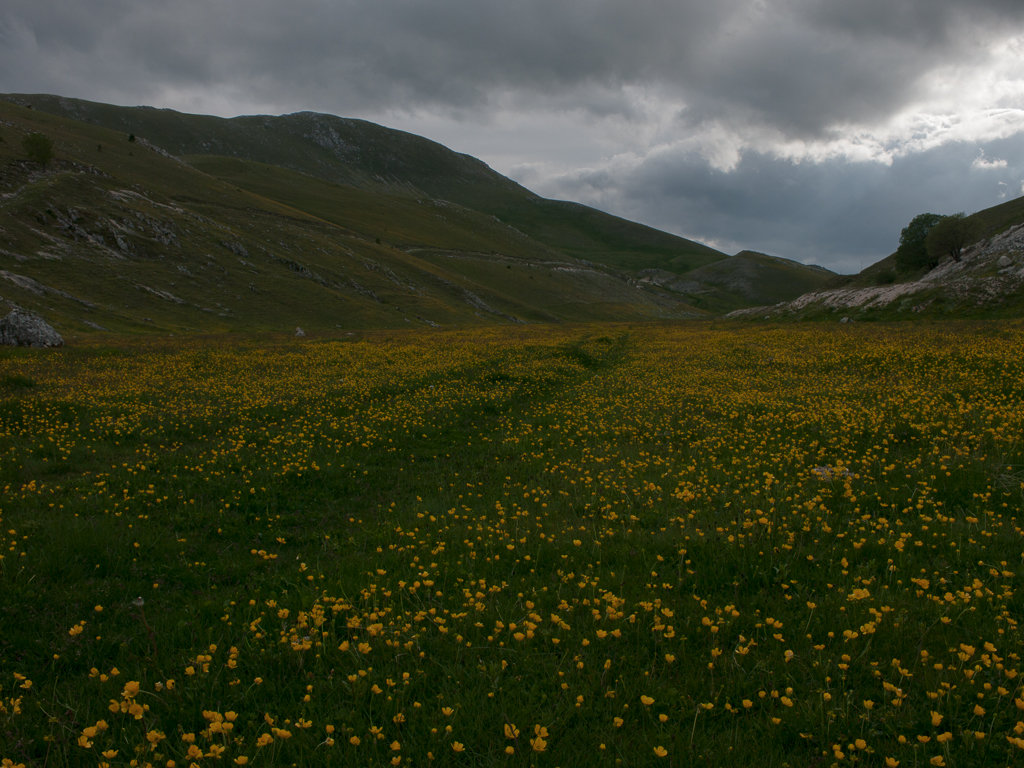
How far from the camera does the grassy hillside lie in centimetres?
5688

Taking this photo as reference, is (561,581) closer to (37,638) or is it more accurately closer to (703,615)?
(703,615)

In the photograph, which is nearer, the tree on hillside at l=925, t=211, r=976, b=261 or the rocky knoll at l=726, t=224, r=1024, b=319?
the rocky knoll at l=726, t=224, r=1024, b=319

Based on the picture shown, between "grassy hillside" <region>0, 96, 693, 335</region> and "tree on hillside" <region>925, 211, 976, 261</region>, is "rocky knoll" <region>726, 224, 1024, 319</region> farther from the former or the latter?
"grassy hillside" <region>0, 96, 693, 335</region>

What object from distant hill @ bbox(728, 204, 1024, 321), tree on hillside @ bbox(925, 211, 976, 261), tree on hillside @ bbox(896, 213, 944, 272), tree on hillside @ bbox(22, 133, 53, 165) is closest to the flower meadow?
distant hill @ bbox(728, 204, 1024, 321)

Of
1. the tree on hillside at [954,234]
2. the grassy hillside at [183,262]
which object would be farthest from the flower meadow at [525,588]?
the tree on hillside at [954,234]

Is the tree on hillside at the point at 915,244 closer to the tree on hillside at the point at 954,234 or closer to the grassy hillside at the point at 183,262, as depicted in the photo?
the tree on hillside at the point at 954,234

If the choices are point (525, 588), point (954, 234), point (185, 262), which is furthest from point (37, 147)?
point (954, 234)

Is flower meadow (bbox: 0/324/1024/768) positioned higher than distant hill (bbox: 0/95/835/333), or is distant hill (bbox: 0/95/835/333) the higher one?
distant hill (bbox: 0/95/835/333)

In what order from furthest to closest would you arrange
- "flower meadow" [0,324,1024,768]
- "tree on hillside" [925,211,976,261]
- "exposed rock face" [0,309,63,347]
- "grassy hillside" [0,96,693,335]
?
"tree on hillside" [925,211,976,261] → "grassy hillside" [0,96,693,335] → "exposed rock face" [0,309,63,347] → "flower meadow" [0,324,1024,768]

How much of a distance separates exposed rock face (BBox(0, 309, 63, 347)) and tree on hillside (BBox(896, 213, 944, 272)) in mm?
104137

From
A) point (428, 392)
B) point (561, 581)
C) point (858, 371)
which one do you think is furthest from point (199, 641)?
point (858, 371)

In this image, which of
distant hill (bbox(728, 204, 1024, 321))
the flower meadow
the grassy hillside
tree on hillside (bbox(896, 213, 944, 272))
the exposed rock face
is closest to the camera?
the flower meadow

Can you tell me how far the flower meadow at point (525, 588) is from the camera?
12.7 feet

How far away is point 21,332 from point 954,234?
94.3m
